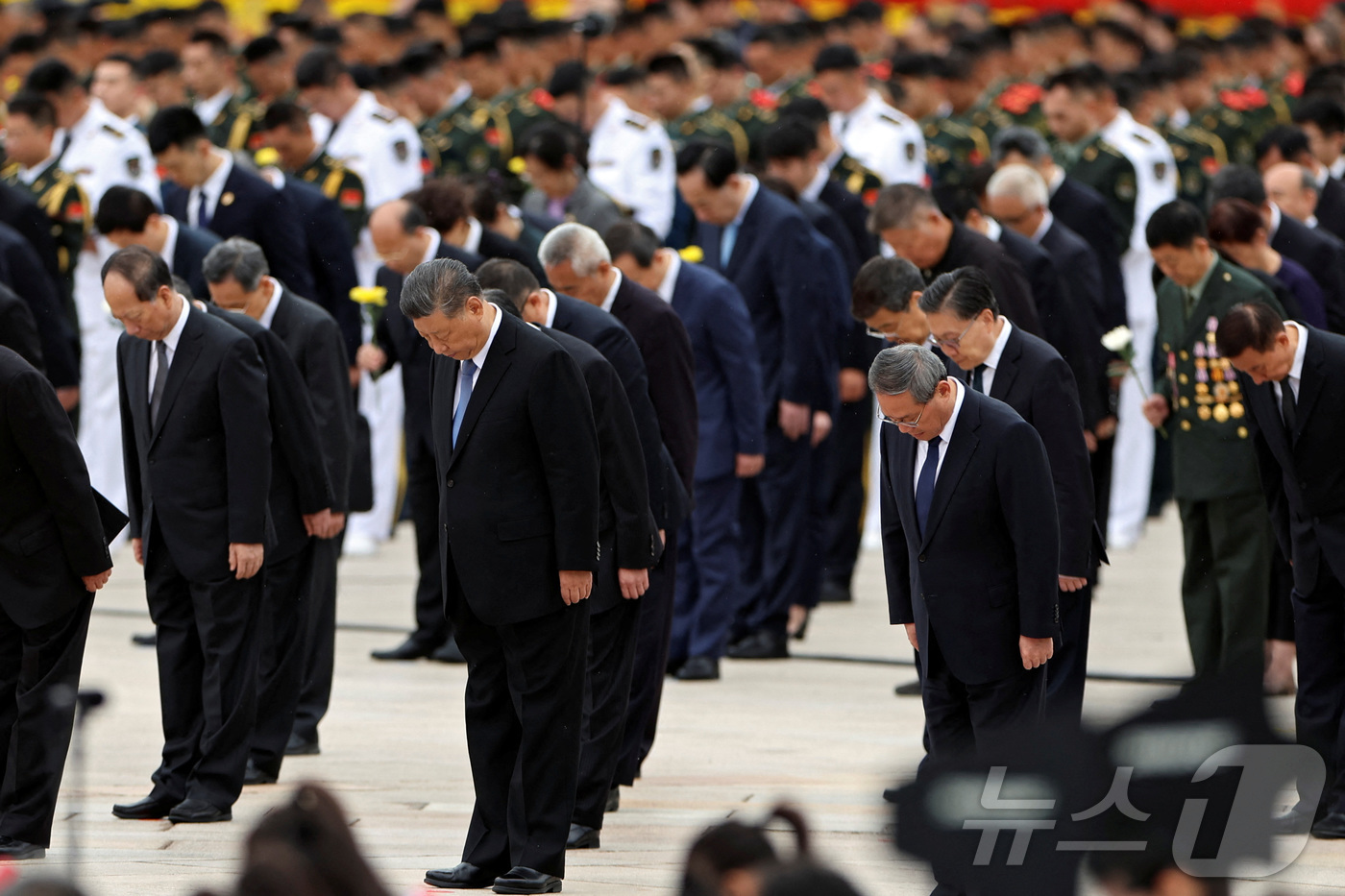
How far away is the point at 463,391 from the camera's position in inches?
262

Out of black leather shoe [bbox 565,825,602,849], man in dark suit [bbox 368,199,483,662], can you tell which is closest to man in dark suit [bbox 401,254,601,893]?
black leather shoe [bbox 565,825,602,849]

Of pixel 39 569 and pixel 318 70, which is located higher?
pixel 39 569

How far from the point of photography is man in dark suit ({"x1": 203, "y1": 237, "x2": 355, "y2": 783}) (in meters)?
8.07

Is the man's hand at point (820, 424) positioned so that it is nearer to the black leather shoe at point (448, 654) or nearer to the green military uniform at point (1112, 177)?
the black leather shoe at point (448, 654)

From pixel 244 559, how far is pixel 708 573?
290cm

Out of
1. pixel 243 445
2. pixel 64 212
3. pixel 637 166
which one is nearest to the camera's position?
pixel 243 445

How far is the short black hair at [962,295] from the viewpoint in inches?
281

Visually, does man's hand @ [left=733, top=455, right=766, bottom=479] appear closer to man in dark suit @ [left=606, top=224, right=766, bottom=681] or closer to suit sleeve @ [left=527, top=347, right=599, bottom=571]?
man in dark suit @ [left=606, top=224, right=766, bottom=681]

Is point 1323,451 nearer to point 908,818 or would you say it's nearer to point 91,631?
point 908,818

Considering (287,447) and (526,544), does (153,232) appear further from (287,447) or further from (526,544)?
(526,544)

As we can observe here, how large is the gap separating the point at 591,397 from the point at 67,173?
20.0 ft

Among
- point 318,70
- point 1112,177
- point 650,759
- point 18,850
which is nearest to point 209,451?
point 18,850

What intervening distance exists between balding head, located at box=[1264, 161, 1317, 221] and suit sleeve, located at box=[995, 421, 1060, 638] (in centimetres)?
470

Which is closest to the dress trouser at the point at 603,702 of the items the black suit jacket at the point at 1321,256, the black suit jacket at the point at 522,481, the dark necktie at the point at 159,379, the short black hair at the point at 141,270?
the black suit jacket at the point at 522,481
